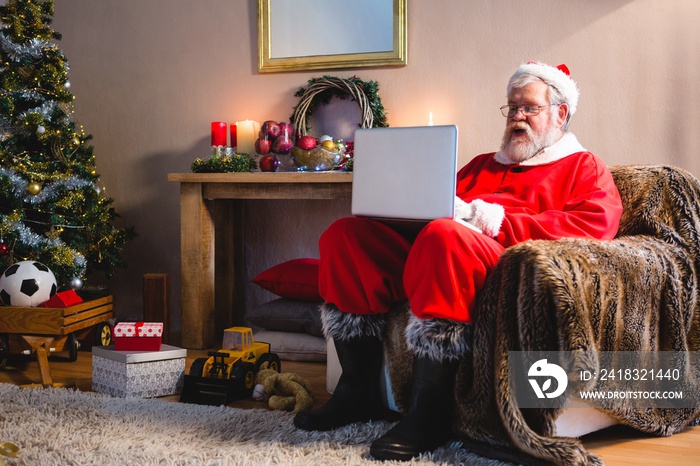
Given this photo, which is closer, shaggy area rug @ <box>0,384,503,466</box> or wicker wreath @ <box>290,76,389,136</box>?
shaggy area rug @ <box>0,384,503,466</box>

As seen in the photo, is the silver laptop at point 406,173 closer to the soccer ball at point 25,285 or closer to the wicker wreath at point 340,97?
the wicker wreath at point 340,97

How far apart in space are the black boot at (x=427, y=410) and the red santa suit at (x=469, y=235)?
13cm

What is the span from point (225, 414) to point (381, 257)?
63 centimetres

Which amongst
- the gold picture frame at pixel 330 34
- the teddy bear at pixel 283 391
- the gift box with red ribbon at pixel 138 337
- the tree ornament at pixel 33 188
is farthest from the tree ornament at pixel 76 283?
the gold picture frame at pixel 330 34

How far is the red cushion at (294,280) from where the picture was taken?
2844 millimetres

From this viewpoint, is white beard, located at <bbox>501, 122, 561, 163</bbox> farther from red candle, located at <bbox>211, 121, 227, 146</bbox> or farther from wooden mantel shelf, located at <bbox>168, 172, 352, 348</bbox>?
red candle, located at <bbox>211, 121, 227, 146</bbox>

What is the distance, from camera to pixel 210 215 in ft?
9.86

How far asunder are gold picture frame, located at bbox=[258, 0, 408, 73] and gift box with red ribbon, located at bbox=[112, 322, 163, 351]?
153 centimetres

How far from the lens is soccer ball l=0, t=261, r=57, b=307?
255 cm

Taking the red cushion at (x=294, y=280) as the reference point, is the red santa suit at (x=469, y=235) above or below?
above

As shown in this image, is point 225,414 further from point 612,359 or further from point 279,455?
point 612,359

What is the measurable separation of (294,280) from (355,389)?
104 centimetres

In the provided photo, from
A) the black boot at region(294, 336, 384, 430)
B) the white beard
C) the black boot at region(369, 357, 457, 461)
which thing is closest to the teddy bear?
the black boot at region(294, 336, 384, 430)

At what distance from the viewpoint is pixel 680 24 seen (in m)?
2.75
